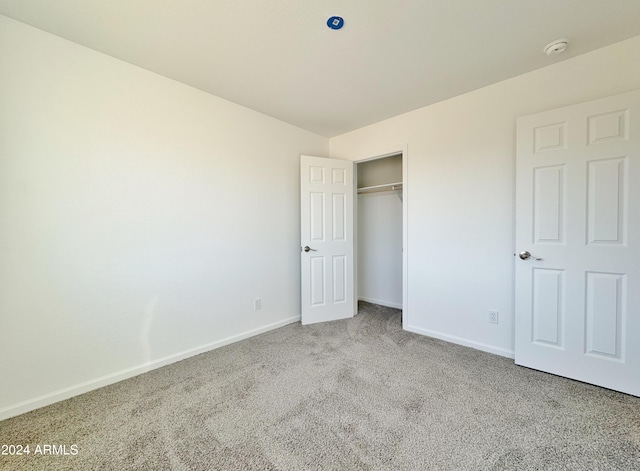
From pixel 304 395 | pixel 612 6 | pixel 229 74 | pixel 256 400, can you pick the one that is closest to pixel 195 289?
pixel 256 400

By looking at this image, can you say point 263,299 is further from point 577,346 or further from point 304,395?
point 577,346

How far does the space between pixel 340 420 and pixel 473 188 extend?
2.26m

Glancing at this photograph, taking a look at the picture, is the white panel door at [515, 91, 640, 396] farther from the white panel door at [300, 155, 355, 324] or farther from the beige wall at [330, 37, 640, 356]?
the white panel door at [300, 155, 355, 324]

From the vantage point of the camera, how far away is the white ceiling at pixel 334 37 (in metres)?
1.52

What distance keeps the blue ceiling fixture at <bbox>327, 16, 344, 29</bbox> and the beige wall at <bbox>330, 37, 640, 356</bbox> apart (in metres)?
1.50

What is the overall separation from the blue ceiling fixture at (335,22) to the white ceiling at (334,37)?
4 centimetres

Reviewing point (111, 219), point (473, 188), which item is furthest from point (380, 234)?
point (111, 219)

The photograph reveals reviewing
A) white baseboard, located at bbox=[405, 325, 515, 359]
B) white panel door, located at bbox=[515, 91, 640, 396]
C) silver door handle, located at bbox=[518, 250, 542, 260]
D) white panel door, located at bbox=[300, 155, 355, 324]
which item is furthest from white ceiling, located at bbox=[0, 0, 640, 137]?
white baseboard, located at bbox=[405, 325, 515, 359]

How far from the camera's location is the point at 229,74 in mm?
2184

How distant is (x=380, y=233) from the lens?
13.2 feet

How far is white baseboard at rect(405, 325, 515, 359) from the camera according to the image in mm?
2333

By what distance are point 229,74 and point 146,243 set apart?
1.56 m

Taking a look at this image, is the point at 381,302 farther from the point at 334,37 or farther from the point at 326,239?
the point at 334,37

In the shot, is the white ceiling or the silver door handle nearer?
the white ceiling
